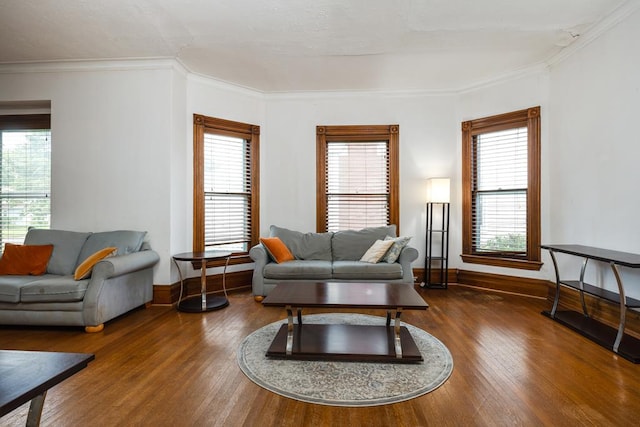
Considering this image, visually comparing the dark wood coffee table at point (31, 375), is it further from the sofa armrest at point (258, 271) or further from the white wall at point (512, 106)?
the white wall at point (512, 106)

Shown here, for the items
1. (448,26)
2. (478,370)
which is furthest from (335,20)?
(478,370)

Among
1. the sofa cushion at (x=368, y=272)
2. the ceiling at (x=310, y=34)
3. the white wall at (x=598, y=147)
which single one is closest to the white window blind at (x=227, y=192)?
the ceiling at (x=310, y=34)

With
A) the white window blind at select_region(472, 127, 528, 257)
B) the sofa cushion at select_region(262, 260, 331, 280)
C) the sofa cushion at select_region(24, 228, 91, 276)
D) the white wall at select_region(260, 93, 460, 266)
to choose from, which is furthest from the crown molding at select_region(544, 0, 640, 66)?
the sofa cushion at select_region(24, 228, 91, 276)

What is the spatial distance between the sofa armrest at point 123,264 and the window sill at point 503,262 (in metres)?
4.34

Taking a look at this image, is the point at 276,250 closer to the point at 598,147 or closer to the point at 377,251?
the point at 377,251

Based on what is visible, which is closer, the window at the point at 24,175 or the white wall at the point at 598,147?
the white wall at the point at 598,147

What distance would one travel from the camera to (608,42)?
3.26 m

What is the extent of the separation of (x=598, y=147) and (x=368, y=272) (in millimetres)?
2760

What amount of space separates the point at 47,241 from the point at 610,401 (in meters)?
5.32

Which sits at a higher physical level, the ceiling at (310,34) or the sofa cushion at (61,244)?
the ceiling at (310,34)

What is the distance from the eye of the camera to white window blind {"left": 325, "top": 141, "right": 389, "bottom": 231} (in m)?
5.25

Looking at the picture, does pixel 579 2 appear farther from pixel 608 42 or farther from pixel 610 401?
pixel 610 401

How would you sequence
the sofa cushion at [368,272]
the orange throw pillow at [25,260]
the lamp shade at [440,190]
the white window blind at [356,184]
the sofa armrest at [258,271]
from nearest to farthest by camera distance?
1. the orange throw pillow at [25,260]
2. the sofa cushion at [368,272]
3. the sofa armrest at [258,271]
4. the lamp shade at [440,190]
5. the white window blind at [356,184]

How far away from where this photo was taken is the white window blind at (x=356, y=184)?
5.25m
